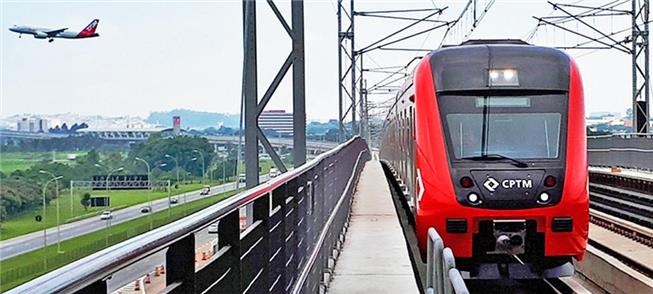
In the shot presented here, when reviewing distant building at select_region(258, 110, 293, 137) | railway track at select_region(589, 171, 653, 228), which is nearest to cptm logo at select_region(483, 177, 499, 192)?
distant building at select_region(258, 110, 293, 137)

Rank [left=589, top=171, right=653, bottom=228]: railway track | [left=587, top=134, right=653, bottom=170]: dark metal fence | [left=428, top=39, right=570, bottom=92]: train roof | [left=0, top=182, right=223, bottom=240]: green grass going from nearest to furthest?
[left=0, top=182, right=223, bottom=240]: green grass < [left=428, top=39, right=570, bottom=92]: train roof < [left=589, top=171, right=653, bottom=228]: railway track < [left=587, top=134, right=653, bottom=170]: dark metal fence

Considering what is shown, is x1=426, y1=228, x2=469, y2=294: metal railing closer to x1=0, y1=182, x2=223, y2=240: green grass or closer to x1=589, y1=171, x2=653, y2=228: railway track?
x1=0, y1=182, x2=223, y2=240: green grass

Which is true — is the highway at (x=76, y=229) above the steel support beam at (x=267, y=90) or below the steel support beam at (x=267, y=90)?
below

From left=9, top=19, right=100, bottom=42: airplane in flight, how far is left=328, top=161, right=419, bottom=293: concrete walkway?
16.1 ft

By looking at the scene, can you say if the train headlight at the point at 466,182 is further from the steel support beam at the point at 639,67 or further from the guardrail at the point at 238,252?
the steel support beam at the point at 639,67

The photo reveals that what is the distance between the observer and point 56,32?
3.81 metres

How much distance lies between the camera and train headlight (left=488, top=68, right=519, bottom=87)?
10.4 metres

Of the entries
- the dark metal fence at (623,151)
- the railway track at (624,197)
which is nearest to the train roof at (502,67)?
the railway track at (624,197)

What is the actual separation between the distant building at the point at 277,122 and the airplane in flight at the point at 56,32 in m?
2.98

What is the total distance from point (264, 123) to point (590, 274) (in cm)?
844

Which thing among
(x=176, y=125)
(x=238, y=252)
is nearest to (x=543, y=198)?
(x=176, y=125)

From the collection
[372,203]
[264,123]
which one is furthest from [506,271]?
[372,203]

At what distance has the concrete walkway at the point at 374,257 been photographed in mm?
8883

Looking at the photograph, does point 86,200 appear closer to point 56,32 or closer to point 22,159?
point 22,159
